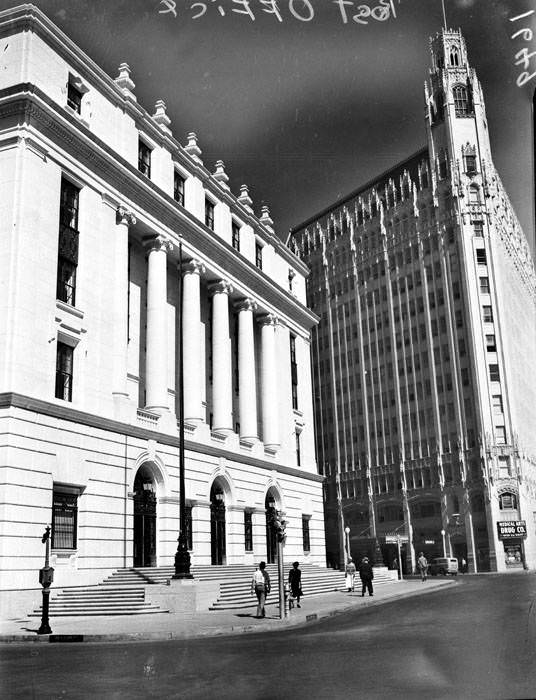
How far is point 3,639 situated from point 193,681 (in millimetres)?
12606

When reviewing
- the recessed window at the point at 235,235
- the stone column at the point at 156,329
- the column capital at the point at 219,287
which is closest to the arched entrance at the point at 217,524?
the stone column at the point at 156,329

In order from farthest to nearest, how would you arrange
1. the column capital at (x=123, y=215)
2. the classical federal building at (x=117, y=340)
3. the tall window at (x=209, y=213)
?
the tall window at (x=209, y=213), the column capital at (x=123, y=215), the classical federal building at (x=117, y=340)

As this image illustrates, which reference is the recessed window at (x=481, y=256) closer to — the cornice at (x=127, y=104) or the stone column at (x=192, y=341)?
the cornice at (x=127, y=104)

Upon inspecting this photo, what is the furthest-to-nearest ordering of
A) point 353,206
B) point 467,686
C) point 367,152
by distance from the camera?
point 353,206
point 367,152
point 467,686

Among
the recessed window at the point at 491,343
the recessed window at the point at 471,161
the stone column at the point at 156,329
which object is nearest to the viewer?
the recessed window at the point at 471,161

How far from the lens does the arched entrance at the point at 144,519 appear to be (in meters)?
35.6

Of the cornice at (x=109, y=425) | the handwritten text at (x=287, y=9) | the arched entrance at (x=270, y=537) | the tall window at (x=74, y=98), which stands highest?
the tall window at (x=74, y=98)

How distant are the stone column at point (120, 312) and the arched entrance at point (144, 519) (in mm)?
3868

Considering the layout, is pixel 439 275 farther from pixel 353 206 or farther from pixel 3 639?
pixel 3 639

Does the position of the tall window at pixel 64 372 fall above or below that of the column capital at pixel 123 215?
below

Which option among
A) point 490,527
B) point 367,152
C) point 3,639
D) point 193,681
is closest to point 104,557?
point 3,639

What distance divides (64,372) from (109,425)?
3.24 m

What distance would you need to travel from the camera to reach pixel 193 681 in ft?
32.9

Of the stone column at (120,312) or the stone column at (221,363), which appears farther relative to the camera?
the stone column at (221,363)
